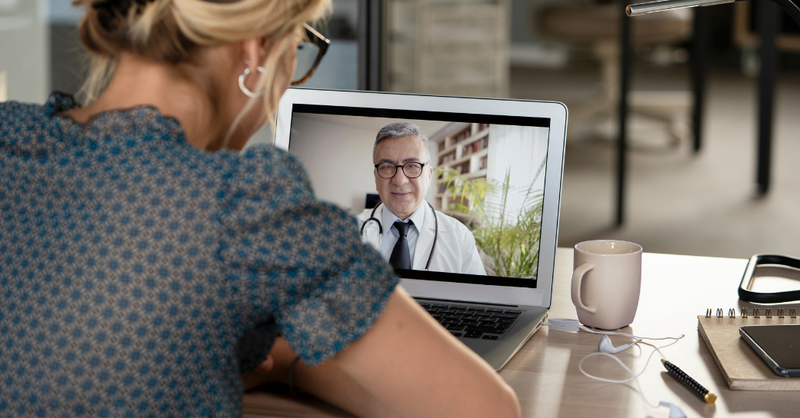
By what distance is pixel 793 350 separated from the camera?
2.66ft

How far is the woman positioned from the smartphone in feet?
1.12

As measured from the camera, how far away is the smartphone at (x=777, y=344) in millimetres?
772

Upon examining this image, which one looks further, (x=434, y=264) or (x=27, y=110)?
(x=434, y=264)

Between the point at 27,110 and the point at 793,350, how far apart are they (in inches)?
31.4

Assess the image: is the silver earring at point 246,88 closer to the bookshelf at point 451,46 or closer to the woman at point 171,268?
the woman at point 171,268

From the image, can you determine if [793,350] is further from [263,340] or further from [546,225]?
[263,340]

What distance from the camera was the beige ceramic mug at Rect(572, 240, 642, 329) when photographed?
0.92 meters

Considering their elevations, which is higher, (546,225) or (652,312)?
(546,225)

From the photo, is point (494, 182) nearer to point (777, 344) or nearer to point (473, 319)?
point (473, 319)

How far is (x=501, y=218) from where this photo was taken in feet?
3.19

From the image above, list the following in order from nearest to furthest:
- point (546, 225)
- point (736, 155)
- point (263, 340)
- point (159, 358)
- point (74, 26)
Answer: point (159, 358)
point (263, 340)
point (546, 225)
point (74, 26)
point (736, 155)

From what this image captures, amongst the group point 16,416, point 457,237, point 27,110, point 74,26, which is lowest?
point 16,416

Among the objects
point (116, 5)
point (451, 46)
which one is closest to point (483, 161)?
point (116, 5)

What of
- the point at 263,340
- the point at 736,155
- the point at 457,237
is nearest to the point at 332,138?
the point at 457,237
